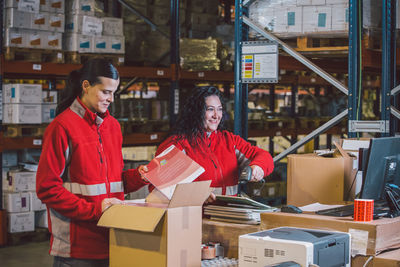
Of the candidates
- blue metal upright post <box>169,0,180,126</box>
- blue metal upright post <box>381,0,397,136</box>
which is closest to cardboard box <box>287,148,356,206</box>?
blue metal upright post <box>381,0,397,136</box>

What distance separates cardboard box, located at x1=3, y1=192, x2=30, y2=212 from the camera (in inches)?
306

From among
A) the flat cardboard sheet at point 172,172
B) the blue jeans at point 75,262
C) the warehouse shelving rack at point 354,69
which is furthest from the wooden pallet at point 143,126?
the flat cardboard sheet at point 172,172

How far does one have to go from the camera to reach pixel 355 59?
18.4 ft

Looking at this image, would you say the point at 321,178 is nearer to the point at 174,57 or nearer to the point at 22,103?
the point at 22,103

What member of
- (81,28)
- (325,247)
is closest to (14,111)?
(81,28)

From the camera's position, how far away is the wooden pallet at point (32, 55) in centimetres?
771

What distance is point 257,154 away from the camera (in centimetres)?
469

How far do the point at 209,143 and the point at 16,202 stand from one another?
161 inches

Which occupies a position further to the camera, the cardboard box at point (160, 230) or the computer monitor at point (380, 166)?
the computer monitor at point (380, 166)

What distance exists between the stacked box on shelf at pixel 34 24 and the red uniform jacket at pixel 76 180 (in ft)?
15.0

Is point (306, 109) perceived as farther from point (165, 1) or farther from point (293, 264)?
point (293, 264)

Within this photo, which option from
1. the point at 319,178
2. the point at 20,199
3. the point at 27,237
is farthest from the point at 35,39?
the point at 319,178

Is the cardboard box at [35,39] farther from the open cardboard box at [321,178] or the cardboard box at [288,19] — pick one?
the open cardboard box at [321,178]

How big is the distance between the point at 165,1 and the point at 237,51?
4412 millimetres
